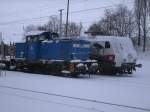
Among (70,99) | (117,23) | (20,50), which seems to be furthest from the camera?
(117,23)

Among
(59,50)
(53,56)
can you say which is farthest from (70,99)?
(53,56)

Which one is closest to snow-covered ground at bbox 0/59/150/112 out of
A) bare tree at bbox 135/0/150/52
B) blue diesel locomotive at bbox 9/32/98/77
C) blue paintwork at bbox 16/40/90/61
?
blue diesel locomotive at bbox 9/32/98/77

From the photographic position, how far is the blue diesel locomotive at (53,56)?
25.0 meters

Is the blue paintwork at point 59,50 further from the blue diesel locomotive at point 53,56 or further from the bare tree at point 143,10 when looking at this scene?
the bare tree at point 143,10

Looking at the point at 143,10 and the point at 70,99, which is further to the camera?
the point at 143,10

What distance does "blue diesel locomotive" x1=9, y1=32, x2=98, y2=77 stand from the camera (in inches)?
984

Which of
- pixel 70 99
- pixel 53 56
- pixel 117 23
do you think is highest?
pixel 117 23

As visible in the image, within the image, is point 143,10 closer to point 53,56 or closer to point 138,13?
point 138,13

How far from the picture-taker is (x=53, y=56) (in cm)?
2677

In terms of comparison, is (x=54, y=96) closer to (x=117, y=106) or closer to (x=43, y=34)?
(x=117, y=106)

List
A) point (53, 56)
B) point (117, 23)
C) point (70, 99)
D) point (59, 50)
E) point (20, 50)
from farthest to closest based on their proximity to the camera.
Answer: point (117, 23)
point (20, 50)
point (53, 56)
point (59, 50)
point (70, 99)

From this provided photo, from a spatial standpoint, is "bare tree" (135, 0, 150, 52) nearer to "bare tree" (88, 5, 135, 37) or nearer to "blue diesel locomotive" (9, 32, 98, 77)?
"bare tree" (88, 5, 135, 37)

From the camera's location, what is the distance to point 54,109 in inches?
451

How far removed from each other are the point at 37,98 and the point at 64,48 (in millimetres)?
12037
